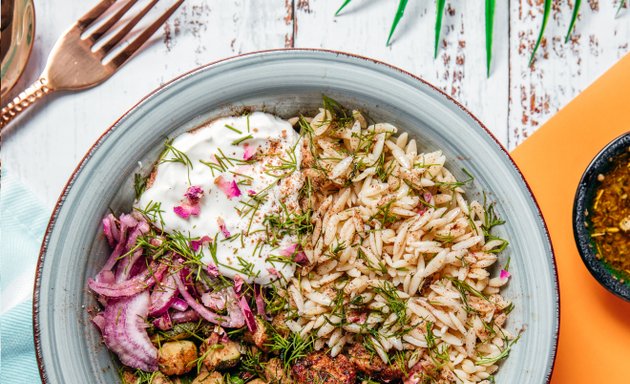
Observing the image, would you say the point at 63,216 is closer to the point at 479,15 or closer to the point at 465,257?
the point at 465,257

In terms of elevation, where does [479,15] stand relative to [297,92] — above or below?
above

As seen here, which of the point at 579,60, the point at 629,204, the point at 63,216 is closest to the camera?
the point at 63,216

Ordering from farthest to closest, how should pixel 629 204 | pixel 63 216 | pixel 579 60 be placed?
1. pixel 579 60
2. pixel 629 204
3. pixel 63 216

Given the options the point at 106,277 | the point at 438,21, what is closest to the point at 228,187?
the point at 106,277

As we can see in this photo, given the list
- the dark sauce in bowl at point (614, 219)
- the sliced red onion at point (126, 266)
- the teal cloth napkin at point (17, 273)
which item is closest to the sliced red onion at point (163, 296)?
the sliced red onion at point (126, 266)

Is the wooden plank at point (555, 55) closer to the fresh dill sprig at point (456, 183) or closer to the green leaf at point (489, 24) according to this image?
the green leaf at point (489, 24)

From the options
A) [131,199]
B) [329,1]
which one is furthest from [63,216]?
[329,1]

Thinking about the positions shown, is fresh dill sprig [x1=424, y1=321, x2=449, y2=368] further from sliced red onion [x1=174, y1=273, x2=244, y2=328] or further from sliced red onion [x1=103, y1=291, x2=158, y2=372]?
sliced red onion [x1=103, y1=291, x2=158, y2=372]

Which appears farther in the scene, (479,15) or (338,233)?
(479,15)

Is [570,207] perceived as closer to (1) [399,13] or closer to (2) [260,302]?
(1) [399,13]
